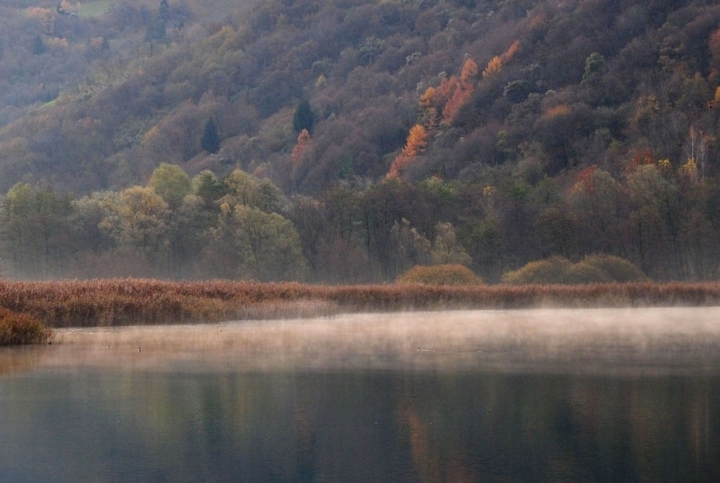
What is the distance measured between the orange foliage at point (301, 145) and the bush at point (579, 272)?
78.3 m

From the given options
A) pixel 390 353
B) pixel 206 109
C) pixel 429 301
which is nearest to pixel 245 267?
pixel 429 301

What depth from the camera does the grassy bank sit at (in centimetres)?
3597

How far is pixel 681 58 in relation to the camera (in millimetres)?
104375

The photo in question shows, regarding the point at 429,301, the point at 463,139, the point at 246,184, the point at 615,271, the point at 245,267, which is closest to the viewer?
the point at 429,301

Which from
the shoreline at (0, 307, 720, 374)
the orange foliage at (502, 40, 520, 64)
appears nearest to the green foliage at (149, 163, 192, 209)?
the shoreline at (0, 307, 720, 374)

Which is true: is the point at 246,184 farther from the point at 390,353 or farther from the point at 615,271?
the point at 390,353

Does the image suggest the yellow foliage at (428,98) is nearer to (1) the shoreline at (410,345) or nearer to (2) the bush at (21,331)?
(1) the shoreline at (410,345)

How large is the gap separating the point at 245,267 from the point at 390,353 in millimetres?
44880

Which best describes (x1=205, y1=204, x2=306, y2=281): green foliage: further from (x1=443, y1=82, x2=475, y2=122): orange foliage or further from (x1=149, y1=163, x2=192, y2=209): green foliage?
(x1=443, y1=82, x2=475, y2=122): orange foliage

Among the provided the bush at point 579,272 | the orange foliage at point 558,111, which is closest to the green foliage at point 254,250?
the bush at point 579,272

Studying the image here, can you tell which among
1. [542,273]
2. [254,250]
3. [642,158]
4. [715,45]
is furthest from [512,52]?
[542,273]

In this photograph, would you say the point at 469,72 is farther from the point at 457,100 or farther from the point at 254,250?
the point at 254,250

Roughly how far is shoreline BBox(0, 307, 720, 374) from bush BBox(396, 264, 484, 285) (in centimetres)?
1676

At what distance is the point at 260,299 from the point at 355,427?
25541 mm
